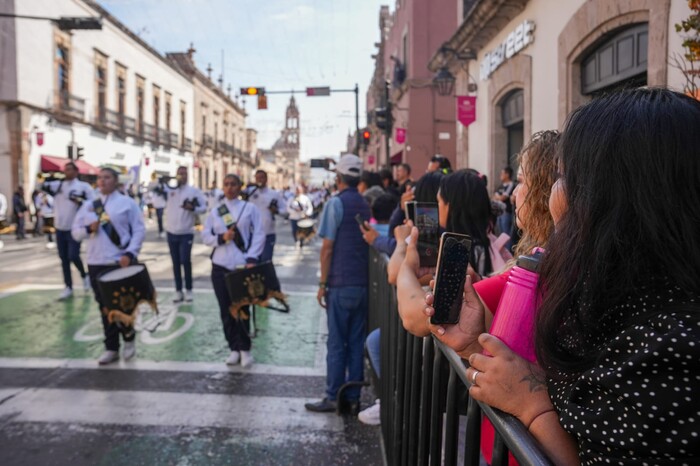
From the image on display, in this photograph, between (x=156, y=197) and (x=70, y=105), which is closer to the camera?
(x=156, y=197)

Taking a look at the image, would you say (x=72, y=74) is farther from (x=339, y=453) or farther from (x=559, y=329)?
(x=559, y=329)

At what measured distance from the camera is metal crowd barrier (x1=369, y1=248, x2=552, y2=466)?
1.30m

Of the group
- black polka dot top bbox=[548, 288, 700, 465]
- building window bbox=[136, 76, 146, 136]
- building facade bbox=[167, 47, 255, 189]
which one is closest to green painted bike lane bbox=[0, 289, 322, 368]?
black polka dot top bbox=[548, 288, 700, 465]

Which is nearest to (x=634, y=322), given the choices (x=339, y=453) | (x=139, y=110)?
(x=339, y=453)

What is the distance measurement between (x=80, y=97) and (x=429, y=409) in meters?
30.8

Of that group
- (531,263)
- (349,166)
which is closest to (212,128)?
(349,166)

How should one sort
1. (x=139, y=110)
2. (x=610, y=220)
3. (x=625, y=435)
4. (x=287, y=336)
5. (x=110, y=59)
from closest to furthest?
(x=625, y=435) < (x=610, y=220) < (x=287, y=336) < (x=110, y=59) < (x=139, y=110)

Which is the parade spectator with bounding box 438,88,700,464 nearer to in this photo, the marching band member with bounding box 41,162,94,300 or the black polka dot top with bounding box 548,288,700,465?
the black polka dot top with bounding box 548,288,700,465

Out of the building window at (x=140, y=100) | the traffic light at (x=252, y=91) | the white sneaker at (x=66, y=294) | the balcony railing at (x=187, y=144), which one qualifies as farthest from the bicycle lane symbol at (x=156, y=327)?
the balcony railing at (x=187, y=144)

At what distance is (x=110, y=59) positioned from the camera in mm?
33156

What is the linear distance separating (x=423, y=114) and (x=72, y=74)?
56.5 ft

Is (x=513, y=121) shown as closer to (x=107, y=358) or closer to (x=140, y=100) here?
(x=107, y=358)

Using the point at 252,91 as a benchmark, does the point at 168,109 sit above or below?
above

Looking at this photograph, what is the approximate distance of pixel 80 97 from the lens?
2892cm
